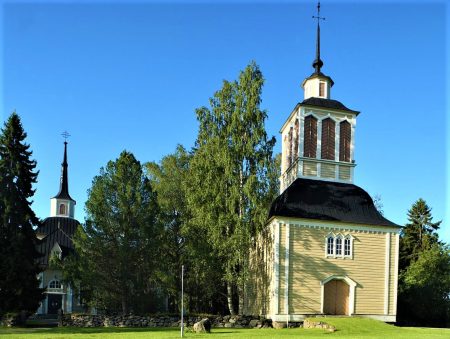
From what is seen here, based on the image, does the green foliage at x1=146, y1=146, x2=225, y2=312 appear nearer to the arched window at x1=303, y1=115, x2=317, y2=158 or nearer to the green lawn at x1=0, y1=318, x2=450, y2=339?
the green lawn at x1=0, y1=318, x2=450, y2=339

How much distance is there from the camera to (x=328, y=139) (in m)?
35.1

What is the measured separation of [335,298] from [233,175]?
10.0 m

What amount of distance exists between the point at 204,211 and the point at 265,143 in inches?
243

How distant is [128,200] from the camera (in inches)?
1320

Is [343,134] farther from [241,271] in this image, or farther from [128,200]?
[128,200]

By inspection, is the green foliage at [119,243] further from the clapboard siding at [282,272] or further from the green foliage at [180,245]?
the clapboard siding at [282,272]

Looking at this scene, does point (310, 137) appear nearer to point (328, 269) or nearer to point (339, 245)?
point (339, 245)

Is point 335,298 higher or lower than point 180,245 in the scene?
lower

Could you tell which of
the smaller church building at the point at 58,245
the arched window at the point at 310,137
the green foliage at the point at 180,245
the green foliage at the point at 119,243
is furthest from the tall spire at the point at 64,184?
the arched window at the point at 310,137

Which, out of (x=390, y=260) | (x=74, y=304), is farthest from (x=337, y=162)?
(x=74, y=304)

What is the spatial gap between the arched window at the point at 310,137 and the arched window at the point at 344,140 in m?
2.03

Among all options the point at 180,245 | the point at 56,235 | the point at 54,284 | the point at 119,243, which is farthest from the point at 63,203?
the point at 119,243

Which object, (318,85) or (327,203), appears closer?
(327,203)

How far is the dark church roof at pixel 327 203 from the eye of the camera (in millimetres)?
30859
